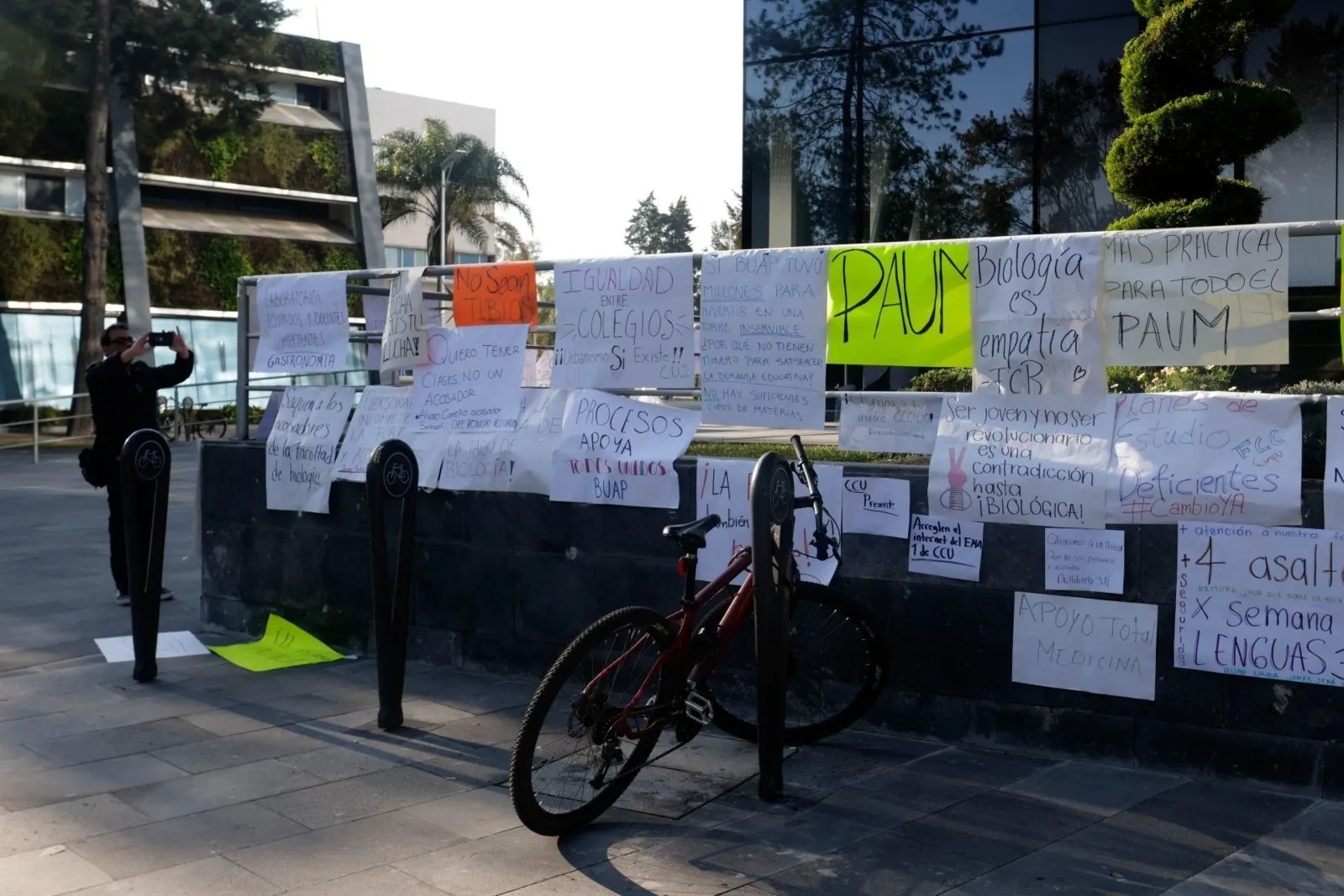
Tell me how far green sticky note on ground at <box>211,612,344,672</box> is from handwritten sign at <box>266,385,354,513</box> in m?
0.71

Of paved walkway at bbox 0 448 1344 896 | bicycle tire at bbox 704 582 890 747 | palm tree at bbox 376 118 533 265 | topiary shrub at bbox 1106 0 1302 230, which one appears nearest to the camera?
paved walkway at bbox 0 448 1344 896

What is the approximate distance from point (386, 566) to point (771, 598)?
2.11 metres

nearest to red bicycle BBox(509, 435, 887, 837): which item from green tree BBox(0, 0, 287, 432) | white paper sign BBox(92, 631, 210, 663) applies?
white paper sign BBox(92, 631, 210, 663)

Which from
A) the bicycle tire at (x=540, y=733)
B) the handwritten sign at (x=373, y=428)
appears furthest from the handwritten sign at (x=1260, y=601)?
the handwritten sign at (x=373, y=428)

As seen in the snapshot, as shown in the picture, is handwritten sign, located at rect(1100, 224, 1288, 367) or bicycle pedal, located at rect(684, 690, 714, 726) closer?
bicycle pedal, located at rect(684, 690, 714, 726)

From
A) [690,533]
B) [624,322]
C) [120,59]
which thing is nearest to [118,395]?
[624,322]

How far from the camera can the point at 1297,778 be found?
5027 millimetres

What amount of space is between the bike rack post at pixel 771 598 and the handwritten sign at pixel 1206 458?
4.34ft

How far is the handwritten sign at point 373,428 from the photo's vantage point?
7482 mm

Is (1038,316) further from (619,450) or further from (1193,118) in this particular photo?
(1193,118)

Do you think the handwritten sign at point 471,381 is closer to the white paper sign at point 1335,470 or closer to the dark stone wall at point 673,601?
the dark stone wall at point 673,601

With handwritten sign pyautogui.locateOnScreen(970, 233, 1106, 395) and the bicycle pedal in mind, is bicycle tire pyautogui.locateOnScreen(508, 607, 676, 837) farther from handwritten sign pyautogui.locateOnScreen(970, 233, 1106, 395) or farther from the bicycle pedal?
handwritten sign pyautogui.locateOnScreen(970, 233, 1106, 395)

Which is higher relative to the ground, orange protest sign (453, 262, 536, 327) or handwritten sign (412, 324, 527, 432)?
orange protest sign (453, 262, 536, 327)

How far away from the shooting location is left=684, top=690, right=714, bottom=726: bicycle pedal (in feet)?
16.6
